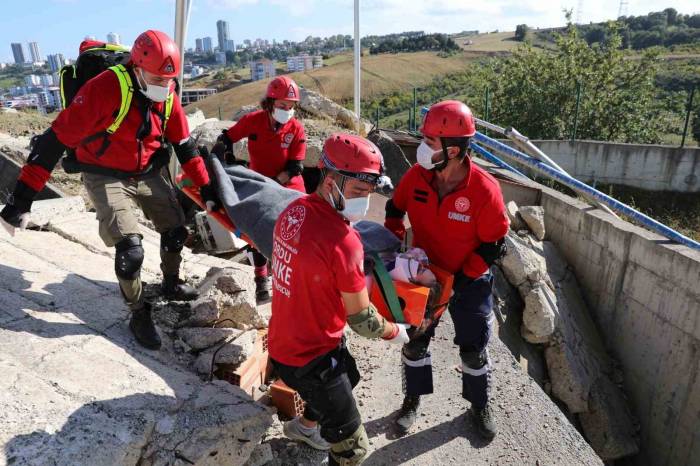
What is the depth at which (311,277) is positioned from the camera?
2.07m

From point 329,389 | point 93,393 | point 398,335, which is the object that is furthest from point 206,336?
point 398,335

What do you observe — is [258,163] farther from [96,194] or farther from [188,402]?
[188,402]

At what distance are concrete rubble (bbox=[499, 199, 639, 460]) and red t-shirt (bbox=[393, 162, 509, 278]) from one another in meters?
3.07

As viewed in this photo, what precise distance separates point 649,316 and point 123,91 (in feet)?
19.5

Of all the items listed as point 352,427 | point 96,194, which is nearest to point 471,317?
point 352,427

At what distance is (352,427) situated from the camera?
2.39m

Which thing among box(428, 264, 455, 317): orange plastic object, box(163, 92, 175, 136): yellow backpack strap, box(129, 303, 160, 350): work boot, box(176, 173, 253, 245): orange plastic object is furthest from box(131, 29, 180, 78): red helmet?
box(428, 264, 455, 317): orange plastic object

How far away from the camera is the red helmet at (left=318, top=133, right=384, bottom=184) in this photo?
2.12 meters

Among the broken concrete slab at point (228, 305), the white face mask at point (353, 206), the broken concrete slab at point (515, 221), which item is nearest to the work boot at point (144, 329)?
the broken concrete slab at point (228, 305)

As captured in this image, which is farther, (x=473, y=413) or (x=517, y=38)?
(x=517, y=38)

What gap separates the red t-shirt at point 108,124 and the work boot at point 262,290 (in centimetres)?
163

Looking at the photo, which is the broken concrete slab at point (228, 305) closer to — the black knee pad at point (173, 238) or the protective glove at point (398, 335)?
the black knee pad at point (173, 238)

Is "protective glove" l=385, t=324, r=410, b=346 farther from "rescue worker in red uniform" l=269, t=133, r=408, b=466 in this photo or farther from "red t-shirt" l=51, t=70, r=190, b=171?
"red t-shirt" l=51, t=70, r=190, b=171

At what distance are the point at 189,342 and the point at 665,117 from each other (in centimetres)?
1476
